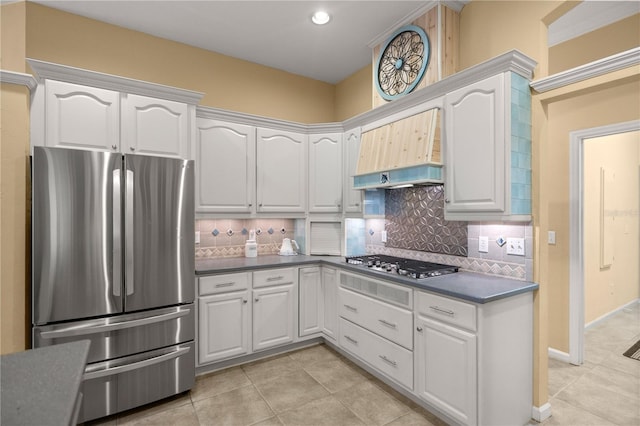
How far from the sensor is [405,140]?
275 centimetres

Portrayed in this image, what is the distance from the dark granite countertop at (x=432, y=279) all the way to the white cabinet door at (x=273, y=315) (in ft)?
0.86

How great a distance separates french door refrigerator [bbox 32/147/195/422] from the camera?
2.13 m

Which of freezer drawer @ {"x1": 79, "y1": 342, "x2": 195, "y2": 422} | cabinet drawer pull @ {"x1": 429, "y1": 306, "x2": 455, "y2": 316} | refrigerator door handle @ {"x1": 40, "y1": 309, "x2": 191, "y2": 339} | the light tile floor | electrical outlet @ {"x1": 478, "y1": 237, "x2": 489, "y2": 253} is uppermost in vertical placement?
electrical outlet @ {"x1": 478, "y1": 237, "x2": 489, "y2": 253}

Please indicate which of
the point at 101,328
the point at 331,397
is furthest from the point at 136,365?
the point at 331,397

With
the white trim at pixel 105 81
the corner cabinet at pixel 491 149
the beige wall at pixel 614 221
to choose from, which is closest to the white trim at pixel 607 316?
the beige wall at pixel 614 221

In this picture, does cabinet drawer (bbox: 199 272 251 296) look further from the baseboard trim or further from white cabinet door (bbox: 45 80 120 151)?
the baseboard trim

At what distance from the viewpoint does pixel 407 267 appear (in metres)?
2.71

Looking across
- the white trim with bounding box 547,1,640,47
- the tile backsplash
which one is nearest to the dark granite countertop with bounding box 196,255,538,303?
the tile backsplash

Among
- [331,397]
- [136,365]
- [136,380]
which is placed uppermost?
[136,365]

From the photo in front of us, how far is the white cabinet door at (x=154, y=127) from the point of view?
263cm

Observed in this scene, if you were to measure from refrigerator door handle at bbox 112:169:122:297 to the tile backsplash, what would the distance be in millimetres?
1122

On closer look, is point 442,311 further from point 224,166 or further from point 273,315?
point 224,166

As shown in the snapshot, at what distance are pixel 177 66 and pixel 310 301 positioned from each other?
2803 mm

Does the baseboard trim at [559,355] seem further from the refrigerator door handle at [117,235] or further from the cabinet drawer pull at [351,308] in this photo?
the refrigerator door handle at [117,235]
